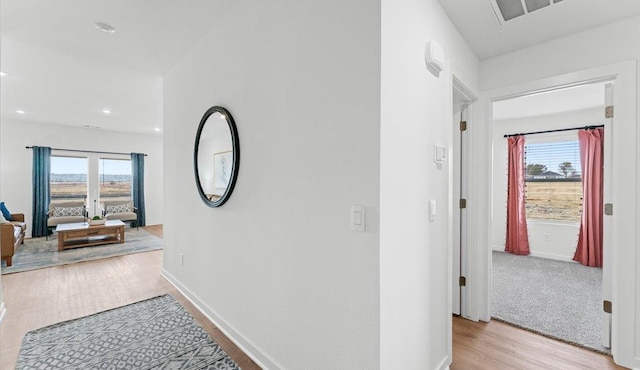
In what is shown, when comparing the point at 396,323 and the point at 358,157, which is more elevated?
the point at 358,157

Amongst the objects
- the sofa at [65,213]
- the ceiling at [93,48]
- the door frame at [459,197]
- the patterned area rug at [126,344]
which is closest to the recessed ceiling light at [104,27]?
the ceiling at [93,48]

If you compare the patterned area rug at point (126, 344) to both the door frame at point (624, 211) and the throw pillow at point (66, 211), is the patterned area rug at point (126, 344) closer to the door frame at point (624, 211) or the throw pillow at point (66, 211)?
the door frame at point (624, 211)

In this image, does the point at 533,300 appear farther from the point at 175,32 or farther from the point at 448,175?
the point at 175,32

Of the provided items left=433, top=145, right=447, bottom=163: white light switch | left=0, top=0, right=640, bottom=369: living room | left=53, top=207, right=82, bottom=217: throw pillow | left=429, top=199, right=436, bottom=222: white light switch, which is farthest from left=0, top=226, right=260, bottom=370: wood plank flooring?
left=53, top=207, right=82, bottom=217: throw pillow

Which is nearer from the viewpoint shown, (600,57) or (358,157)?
(358,157)

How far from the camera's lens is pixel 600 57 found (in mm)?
2020

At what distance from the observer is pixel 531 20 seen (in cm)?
195

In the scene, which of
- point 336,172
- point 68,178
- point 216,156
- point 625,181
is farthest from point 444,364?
point 68,178

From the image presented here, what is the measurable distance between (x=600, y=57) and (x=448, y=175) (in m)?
1.45

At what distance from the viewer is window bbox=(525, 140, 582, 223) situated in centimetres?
453

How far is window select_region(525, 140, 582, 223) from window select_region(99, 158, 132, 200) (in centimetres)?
946

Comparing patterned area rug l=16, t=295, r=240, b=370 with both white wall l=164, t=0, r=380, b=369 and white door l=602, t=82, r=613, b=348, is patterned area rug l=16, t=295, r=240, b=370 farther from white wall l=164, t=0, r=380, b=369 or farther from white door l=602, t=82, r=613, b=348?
white door l=602, t=82, r=613, b=348

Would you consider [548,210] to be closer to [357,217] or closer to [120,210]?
[357,217]

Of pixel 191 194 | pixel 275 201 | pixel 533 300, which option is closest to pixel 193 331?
pixel 191 194
